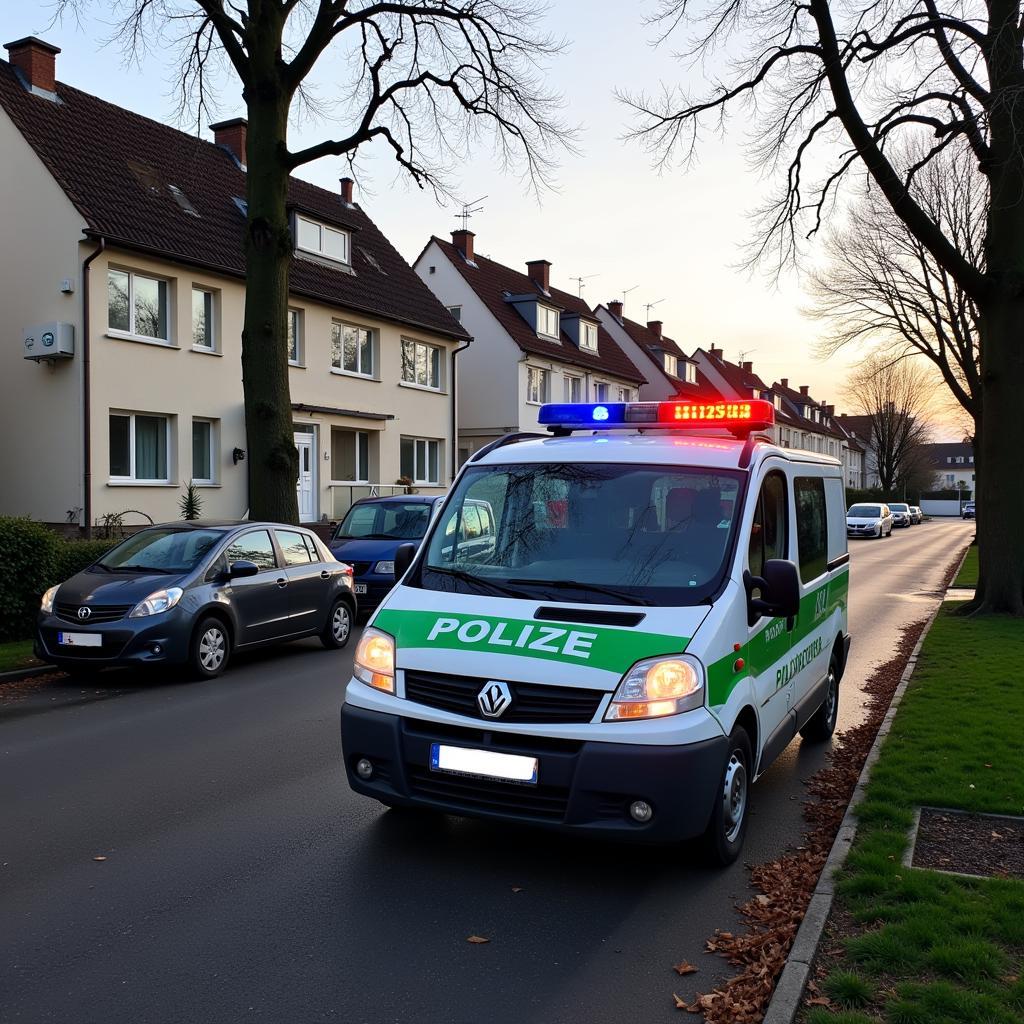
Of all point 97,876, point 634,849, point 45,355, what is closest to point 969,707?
point 634,849

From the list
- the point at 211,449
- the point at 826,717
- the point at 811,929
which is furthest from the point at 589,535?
the point at 211,449

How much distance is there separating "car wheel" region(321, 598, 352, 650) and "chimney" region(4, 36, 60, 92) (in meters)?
16.6

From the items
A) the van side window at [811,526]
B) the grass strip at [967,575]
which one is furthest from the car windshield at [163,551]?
the grass strip at [967,575]

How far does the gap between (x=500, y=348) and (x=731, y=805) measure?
34.8 metres

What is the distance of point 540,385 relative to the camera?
4075 centimetres

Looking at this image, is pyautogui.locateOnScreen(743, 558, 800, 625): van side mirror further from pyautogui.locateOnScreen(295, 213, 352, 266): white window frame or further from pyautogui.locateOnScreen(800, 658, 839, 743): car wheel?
pyautogui.locateOnScreen(295, 213, 352, 266): white window frame

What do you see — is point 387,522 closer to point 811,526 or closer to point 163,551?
point 163,551

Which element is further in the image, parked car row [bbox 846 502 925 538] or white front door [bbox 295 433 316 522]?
parked car row [bbox 846 502 925 538]

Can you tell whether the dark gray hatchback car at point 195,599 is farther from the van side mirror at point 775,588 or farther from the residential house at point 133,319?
the van side mirror at point 775,588

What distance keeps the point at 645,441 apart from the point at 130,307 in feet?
58.6

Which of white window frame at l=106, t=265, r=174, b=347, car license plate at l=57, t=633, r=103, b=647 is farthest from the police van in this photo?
white window frame at l=106, t=265, r=174, b=347

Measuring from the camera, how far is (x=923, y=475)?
9962 cm

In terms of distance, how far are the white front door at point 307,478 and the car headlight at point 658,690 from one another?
74.0 ft

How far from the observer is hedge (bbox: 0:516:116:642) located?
38.8ft
